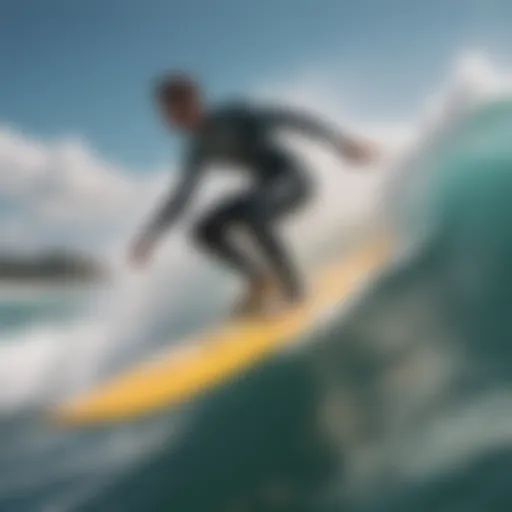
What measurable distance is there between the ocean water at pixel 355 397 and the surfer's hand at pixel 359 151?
0.06 metres

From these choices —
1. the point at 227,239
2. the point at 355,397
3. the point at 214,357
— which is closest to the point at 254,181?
the point at 227,239

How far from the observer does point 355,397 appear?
2.13 m

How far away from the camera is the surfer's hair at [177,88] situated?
226cm

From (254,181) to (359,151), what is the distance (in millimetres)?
210

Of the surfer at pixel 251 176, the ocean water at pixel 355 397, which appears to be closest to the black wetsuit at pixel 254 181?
the surfer at pixel 251 176

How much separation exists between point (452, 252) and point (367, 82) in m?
0.37

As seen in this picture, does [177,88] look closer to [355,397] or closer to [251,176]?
[251,176]

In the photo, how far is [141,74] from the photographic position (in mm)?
2318

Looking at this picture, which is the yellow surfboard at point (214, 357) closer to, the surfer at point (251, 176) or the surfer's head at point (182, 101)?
the surfer at point (251, 176)

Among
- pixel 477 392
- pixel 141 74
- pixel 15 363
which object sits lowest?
pixel 477 392

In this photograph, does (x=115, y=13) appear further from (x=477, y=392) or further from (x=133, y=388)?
(x=477, y=392)

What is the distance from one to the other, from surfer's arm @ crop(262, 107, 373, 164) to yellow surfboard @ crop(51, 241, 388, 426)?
181mm

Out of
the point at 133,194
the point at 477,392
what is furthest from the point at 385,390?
the point at 133,194

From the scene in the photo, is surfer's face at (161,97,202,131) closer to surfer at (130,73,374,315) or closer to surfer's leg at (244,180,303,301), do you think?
surfer at (130,73,374,315)
